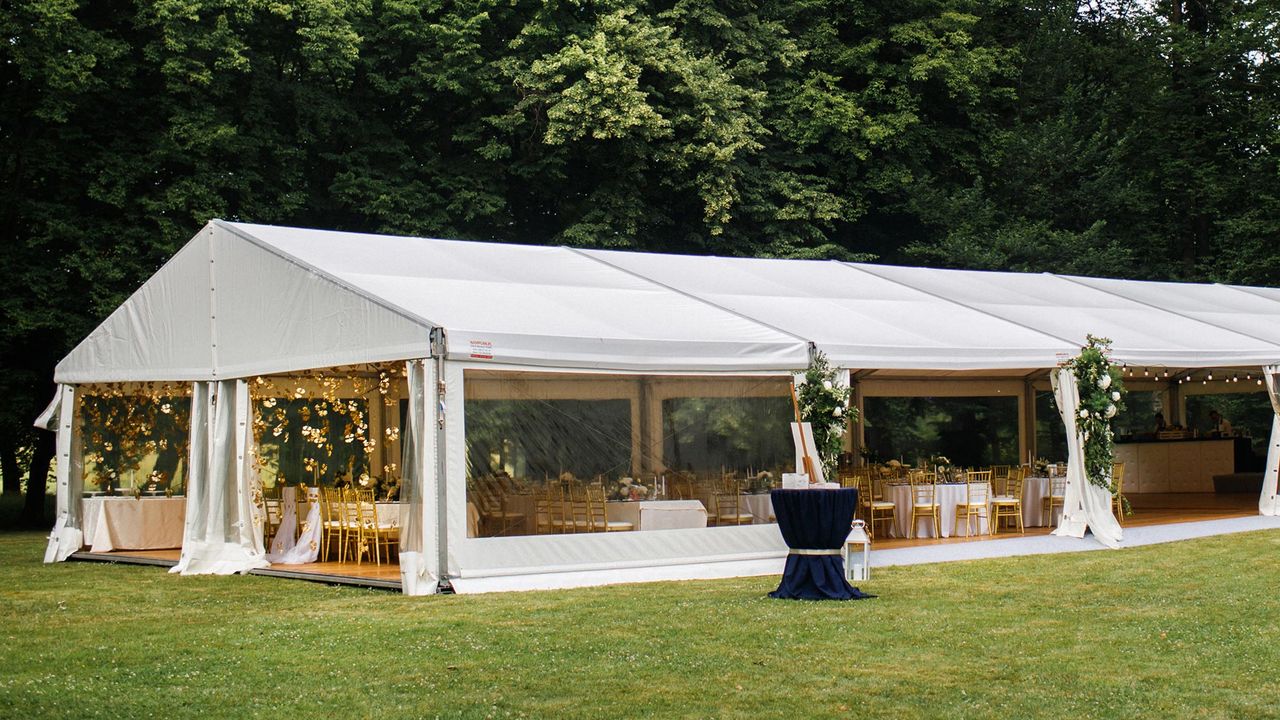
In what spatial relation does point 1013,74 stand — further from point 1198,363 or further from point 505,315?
point 505,315

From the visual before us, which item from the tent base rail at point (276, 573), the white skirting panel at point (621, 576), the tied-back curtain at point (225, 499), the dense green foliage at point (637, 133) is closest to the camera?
the white skirting panel at point (621, 576)

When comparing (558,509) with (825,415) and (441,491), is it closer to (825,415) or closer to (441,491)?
(441,491)

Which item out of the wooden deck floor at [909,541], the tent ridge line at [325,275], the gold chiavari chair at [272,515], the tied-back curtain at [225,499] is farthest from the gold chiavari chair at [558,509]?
the gold chiavari chair at [272,515]

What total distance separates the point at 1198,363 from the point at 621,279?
22.9 ft

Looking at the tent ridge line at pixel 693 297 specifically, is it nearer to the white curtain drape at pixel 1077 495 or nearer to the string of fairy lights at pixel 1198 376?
the white curtain drape at pixel 1077 495

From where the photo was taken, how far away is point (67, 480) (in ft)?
51.2

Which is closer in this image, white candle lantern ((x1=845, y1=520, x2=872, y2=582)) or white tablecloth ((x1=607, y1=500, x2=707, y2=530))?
white candle lantern ((x1=845, y1=520, x2=872, y2=582))

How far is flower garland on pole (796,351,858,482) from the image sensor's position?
500 inches

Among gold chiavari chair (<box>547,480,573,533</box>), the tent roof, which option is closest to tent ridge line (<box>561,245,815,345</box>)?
the tent roof

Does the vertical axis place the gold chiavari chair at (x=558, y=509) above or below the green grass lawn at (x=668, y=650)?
above

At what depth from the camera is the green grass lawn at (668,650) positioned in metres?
6.84

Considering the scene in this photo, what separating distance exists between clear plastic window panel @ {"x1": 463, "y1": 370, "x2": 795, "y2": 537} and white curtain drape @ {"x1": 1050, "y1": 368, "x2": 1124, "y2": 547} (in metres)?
3.63

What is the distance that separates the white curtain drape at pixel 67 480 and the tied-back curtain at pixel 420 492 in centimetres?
583

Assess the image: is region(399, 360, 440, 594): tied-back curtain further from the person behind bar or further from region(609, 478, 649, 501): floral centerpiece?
the person behind bar
